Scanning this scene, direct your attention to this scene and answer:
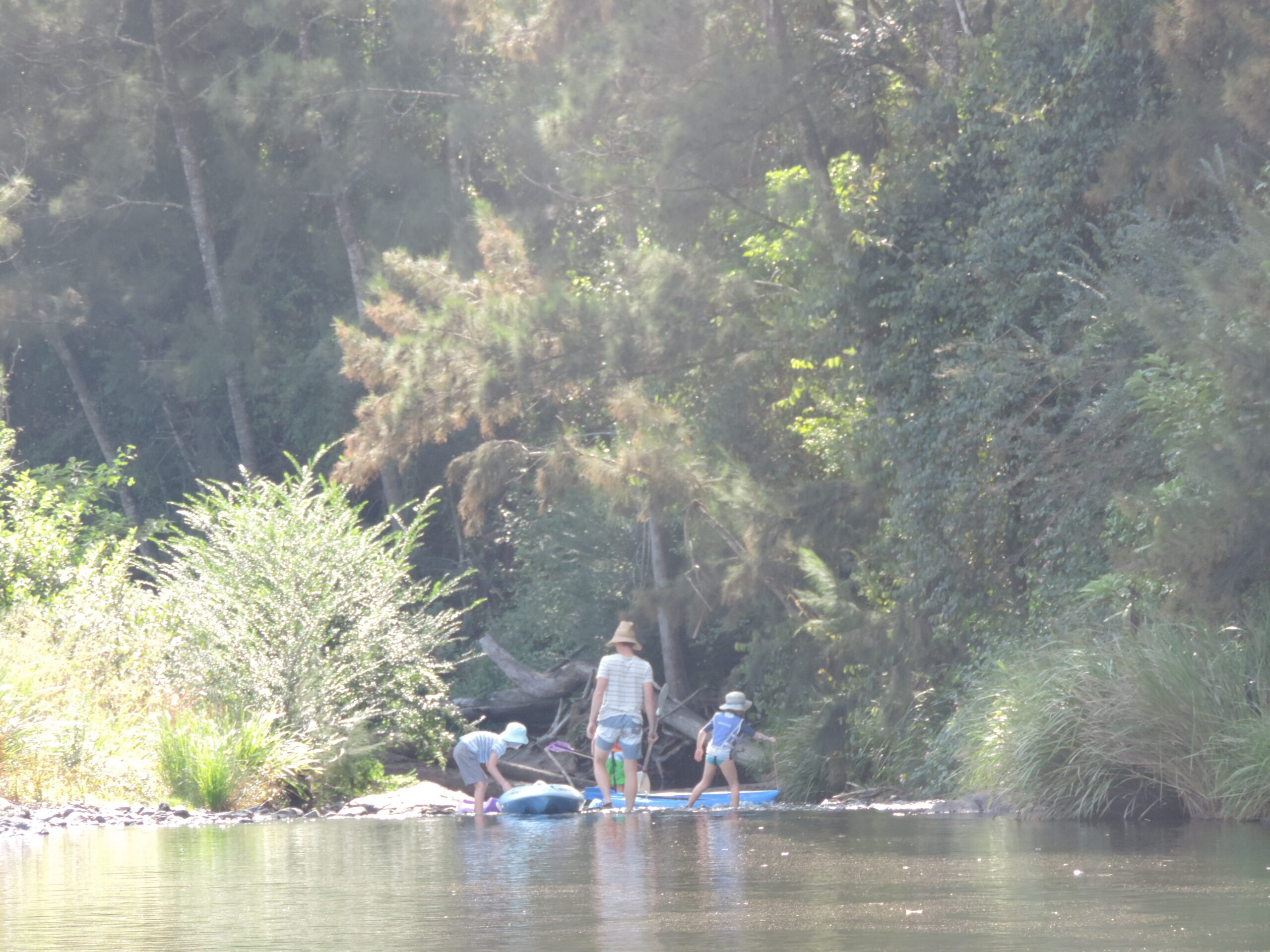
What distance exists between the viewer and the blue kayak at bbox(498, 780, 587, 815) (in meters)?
13.9

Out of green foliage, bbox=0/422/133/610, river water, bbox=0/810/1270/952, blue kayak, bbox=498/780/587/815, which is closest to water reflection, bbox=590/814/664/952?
river water, bbox=0/810/1270/952

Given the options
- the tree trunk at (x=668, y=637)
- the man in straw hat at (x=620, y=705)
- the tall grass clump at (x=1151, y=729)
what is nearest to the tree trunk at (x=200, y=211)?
the tree trunk at (x=668, y=637)

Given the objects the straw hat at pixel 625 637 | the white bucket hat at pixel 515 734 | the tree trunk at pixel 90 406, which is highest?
the tree trunk at pixel 90 406

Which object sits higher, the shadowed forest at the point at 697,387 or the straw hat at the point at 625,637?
the shadowed forest at the point at 697,387

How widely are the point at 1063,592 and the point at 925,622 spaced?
253cm

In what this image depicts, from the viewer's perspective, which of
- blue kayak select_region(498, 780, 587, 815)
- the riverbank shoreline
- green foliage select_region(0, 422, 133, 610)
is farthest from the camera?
green foliage select_region(0, 422, 133, 610)

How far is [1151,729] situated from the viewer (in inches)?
432

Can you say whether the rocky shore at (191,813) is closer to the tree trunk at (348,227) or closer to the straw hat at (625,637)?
the straw hat at (625,637)

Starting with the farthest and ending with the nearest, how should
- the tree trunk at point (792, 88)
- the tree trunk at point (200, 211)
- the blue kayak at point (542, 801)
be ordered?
the tree trunk at point (200, 211) → the tree trunk at point (792, 88) → the blue kayak at point (542, 801)

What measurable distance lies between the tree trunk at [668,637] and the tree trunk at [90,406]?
13607 millimetres

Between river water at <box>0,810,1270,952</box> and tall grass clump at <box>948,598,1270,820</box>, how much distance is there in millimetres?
489

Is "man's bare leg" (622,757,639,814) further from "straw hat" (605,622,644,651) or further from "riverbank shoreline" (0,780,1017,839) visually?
"riverbank shoreline" (0,780,1017,839)

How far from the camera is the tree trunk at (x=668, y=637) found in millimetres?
25594

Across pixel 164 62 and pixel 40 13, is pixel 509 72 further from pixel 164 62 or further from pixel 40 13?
pixel 40 13
